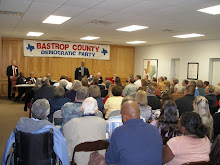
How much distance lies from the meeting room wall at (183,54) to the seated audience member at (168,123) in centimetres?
786

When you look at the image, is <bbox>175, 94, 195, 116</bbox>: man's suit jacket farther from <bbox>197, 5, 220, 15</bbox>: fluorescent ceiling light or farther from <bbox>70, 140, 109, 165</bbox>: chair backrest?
<bbox>70, 140, 109, 165</bbox>: chair backrest

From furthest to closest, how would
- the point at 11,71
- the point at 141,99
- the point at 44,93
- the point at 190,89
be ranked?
the point at 11,71 < the point at 44,93 < the point at 190,89 < the point at 141,99

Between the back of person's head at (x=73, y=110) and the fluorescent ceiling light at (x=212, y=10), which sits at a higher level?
the fluorescent ceiling light at (x=212, y=10)

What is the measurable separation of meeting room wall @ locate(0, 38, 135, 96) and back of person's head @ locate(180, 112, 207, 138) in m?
11.2

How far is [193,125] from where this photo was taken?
235 cm

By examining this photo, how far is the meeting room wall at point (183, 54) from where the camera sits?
10297 millimetres

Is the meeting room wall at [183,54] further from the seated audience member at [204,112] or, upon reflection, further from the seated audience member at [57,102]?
the seated audience member at [57,102]

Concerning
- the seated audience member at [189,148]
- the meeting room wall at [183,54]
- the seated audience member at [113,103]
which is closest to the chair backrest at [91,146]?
the seated audience member at [189,148]

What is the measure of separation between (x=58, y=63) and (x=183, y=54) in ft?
22.4

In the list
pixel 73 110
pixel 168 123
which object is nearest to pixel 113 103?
pixel 73 110

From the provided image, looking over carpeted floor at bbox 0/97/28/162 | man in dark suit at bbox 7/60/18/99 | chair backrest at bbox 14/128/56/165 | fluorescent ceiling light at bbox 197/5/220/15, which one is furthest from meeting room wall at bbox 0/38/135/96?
chair backrest at bbox 14/128/56/165

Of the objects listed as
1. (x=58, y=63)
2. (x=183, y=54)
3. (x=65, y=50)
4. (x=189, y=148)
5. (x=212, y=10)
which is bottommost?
(x=189, y=148)

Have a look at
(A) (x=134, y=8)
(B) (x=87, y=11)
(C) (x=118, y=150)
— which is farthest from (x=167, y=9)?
(C) (x=118, y=150)

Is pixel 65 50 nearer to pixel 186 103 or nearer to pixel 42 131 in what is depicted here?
pixel 186 103
